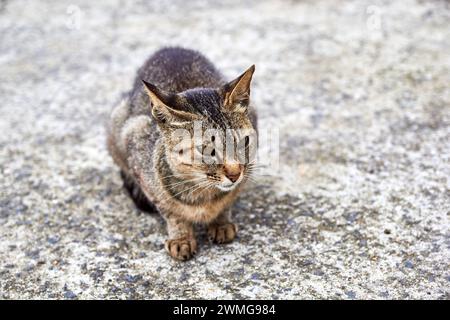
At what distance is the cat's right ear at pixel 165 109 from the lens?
318 centimetres

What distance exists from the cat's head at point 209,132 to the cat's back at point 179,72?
529 mm

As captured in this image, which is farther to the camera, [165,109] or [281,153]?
[281,153]

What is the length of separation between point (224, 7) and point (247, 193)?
11.6 feet

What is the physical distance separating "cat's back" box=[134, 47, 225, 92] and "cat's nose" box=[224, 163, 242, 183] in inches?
35.2

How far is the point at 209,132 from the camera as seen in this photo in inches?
126

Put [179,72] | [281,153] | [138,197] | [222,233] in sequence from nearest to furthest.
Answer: [222,233], [179,72], [138,197], [281,153]

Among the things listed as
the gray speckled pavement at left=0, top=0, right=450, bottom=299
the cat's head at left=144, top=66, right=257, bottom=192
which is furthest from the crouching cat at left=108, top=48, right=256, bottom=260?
the gray speckled pavement at left=0, top=0, right=450, bottom=299

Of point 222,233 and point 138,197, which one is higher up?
point 138,197

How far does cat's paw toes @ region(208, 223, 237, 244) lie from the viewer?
3.70 metres

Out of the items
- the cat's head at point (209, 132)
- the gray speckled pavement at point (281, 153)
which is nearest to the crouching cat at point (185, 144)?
the cat's head at point (209, 132)

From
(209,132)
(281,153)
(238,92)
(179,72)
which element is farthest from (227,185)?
(281,153)

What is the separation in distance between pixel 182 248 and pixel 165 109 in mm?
854

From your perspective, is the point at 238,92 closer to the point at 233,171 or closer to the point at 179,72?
the point at 233,171

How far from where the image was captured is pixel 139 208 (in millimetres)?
4109
